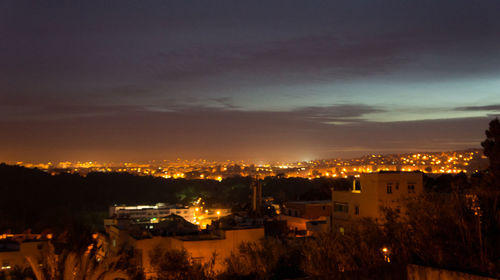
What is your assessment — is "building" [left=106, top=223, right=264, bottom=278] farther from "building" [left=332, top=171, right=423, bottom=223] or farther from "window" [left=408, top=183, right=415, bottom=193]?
"window" [left=408, top=183, right=415, bottom=193]

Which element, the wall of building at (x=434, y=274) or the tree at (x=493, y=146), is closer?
the wall of building at (x=434, y=274)

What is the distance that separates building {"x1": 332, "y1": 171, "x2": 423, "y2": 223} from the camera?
71.4 ft

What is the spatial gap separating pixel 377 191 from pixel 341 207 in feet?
9.03

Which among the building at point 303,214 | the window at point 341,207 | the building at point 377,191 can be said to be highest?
the building at point 377,191

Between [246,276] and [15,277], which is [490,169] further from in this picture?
[15,277]

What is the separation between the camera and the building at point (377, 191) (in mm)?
21766

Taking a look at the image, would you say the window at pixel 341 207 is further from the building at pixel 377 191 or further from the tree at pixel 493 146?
the tree at pixel 493 146

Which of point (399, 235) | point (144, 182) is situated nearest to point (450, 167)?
point (399, 235)

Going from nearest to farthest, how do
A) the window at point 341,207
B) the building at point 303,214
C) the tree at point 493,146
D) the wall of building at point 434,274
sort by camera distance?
the wall of building at point 434,274
the tree at point 493,146
the window at point 341,207
the building at point 303,214

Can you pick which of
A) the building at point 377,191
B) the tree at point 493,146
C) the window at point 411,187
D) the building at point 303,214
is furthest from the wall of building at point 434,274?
the building at point 303,214

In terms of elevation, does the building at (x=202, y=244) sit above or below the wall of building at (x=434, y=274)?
below

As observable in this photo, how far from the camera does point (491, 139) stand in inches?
836

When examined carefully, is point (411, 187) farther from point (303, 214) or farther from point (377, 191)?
point (303, 214)

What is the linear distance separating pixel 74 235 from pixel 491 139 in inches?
891
